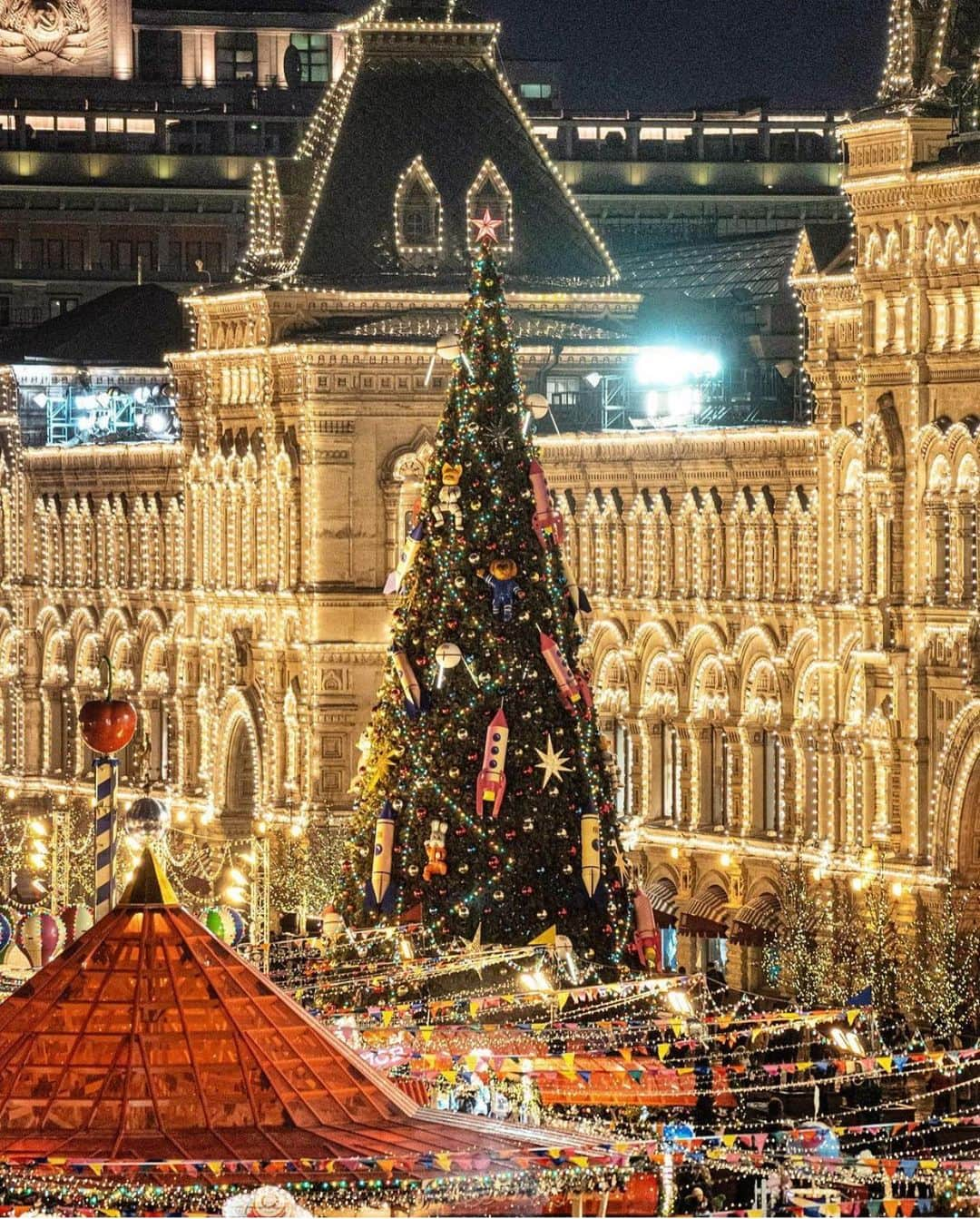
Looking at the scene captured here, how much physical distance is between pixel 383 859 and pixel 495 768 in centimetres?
209

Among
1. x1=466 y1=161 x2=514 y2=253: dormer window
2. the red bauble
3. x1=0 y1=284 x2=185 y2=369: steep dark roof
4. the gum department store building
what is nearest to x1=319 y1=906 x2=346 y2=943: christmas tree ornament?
the gum department store building

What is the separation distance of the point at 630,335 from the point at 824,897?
78.2ft

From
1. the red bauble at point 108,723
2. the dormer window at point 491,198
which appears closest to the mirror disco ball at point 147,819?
the red bauble at point 108,723

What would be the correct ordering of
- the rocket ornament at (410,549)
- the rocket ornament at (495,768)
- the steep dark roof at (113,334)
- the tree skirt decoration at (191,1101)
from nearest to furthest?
the tree skirt decoration at (191,1101) < the rocket ornament at (495,768) < the rocket ornament at (410,549) < the steep dark roof at (113,334)

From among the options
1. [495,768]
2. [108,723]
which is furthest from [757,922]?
[108,723]

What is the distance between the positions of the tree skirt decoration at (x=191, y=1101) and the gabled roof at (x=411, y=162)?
6201cm

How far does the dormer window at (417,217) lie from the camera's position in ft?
353

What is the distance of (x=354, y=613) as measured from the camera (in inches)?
4213

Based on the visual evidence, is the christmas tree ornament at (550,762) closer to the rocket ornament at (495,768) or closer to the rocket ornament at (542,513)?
the rocket ornament at (495,768)

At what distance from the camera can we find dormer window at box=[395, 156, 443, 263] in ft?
353

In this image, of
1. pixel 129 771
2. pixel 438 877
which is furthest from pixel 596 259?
pixel 438 877

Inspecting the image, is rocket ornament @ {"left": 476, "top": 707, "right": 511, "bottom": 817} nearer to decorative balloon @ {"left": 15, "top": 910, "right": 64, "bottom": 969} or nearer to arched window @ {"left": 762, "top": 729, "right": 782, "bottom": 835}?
decorative balloon @ {"left": 15, "top": 910, "right": 64, "bottom": 969}

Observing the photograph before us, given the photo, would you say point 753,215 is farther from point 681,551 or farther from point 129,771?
point 681,551

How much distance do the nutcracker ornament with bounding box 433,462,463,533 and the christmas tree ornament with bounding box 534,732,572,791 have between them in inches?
132
